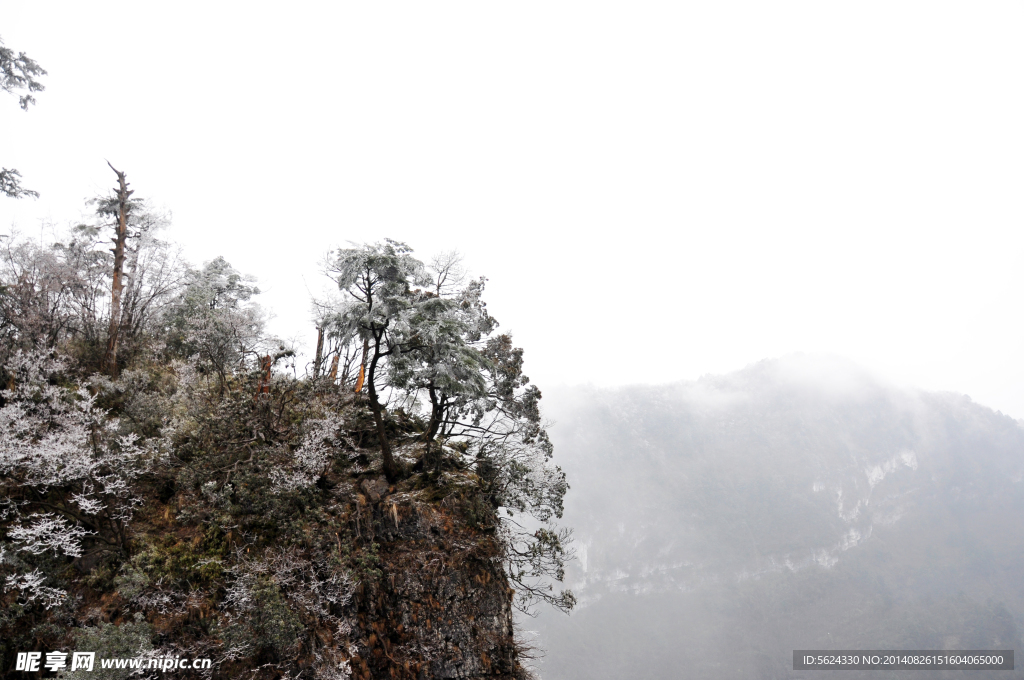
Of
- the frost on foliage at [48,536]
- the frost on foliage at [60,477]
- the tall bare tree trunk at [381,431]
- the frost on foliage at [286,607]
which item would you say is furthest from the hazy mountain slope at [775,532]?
the frost on foliage at [48,536]

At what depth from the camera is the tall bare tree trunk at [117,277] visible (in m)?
13.7

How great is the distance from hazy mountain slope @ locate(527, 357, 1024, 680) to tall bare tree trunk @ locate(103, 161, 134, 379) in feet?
318

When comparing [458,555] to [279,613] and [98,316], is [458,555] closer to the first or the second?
[279,613]

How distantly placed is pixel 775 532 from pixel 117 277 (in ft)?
592

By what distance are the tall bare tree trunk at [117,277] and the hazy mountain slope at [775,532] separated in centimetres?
9703

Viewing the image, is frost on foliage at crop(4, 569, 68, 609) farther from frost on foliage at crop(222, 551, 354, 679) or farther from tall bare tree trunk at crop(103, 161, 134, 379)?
tall bare tree trunk at crop(103, 161, 134, 379)

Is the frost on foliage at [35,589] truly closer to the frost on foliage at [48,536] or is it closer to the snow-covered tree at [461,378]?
the frost on foliage at [48,536]

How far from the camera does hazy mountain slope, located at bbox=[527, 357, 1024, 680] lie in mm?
104875

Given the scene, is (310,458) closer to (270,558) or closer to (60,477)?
(270,558)

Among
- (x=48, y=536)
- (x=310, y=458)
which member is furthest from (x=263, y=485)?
(x=48, y=536)

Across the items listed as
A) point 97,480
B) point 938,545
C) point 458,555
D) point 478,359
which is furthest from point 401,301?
point 938,545

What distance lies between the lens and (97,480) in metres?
9.01

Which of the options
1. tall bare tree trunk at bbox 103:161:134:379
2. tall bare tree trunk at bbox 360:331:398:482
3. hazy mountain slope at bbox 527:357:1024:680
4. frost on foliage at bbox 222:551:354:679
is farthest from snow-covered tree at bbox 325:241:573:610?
hazy mountain slope at bbox 527:357:1024:680

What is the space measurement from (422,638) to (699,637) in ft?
424
